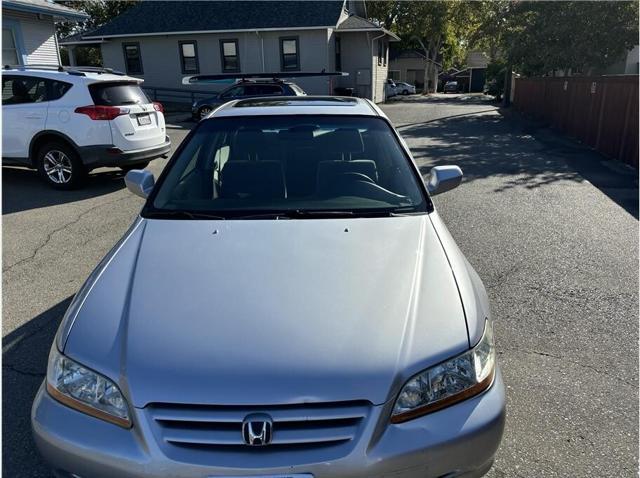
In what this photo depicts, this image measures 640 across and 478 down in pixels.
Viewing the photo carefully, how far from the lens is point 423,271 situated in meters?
2.28

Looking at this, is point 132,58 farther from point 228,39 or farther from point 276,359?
point 276,359

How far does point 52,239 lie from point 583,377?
5.48 metres

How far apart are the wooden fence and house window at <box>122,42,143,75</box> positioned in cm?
1974

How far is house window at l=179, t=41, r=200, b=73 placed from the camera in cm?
2470

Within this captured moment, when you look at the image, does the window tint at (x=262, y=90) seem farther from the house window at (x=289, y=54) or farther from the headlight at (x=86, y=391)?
the headlight at (x=86, y=391)

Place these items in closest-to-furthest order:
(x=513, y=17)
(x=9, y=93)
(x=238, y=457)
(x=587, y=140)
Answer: (x=238, y=457), (x=9, y=93), (x=587, y=140), (x=513, y=17)

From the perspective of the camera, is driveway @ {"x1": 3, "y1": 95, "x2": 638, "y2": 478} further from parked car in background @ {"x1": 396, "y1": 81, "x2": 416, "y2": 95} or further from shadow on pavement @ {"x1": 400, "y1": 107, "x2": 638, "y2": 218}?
parked car in background @ {"x1": 396, "y1": 81, "x2": 416, "y2": 95}

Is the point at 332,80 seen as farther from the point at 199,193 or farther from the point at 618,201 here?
the point at 199,193

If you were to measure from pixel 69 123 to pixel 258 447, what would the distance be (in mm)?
7162

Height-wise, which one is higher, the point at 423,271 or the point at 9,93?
the point at 9,93

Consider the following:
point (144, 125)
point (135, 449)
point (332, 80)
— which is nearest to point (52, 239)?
point (144, 125)

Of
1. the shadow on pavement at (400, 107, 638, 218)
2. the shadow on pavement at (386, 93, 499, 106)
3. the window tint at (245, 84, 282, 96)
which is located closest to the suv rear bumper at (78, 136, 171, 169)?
the shadow on pavement at (400, 107, 638, 218)

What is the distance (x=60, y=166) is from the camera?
25.1ft

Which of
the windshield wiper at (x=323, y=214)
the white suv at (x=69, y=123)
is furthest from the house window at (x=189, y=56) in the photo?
the windshield wiper at (x=323, y=214)
